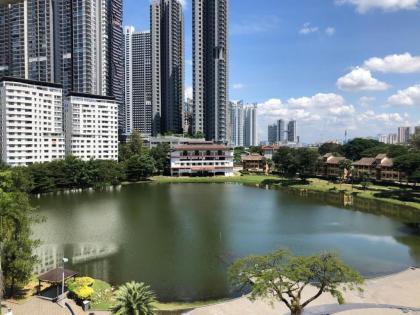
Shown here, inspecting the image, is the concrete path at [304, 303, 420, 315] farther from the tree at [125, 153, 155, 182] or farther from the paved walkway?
the tree at [125, 153, 155, 182]

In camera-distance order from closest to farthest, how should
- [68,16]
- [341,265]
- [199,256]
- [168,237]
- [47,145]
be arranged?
[341,265]
[199,256]
[168,237]
[47,145]
[68,16]

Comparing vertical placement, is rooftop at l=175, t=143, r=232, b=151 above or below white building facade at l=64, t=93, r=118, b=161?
below

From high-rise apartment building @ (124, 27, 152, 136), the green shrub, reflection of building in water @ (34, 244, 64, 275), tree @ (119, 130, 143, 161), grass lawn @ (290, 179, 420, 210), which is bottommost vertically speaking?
reflection of building in water @ (34, 244, 64, 275)

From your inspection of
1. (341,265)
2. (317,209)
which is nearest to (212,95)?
(317,209)

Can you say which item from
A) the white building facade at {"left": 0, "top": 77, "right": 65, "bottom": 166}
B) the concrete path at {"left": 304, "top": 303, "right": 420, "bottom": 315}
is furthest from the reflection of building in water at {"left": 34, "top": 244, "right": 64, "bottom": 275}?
the white building facade at {"left": 0, "top": 77, "right": 65, "bottom": 166}

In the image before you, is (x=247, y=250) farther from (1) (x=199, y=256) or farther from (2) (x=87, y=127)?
(2) (x=87, y=127)

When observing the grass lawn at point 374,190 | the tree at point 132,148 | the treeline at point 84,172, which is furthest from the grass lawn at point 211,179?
the grass lawn at point 374,190

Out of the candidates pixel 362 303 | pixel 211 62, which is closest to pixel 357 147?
pixel 211 62

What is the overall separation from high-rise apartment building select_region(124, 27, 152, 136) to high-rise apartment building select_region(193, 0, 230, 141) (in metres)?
27.6

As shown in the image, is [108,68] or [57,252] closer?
[57,252]

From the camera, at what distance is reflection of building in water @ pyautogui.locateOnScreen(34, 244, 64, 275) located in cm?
2623

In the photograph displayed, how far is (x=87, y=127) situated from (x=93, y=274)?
6648 cm

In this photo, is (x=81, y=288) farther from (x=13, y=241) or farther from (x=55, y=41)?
(x=55, y=41)

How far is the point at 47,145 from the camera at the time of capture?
7588cm
